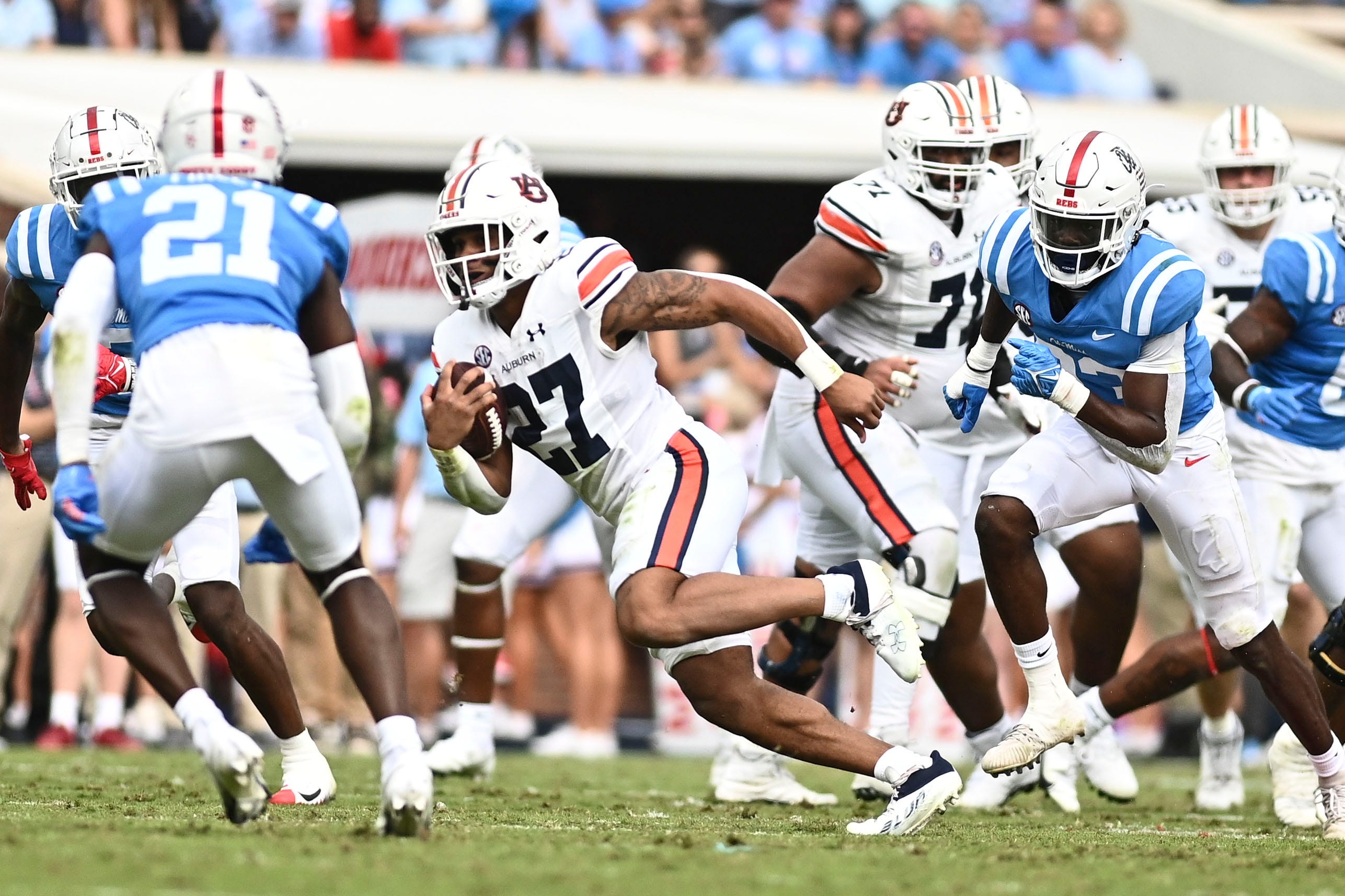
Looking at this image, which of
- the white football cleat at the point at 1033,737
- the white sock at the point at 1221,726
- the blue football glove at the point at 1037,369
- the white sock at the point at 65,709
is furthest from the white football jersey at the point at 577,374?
the white sock at the point at 65,709

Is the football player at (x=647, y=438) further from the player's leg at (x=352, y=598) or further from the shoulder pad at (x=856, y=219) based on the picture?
the shoulder pad at (x=856, y=219)

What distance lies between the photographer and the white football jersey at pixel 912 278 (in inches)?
244

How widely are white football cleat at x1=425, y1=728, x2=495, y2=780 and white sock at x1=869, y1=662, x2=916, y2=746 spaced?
1454mm

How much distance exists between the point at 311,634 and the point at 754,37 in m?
5.39

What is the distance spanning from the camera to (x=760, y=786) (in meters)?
6.52

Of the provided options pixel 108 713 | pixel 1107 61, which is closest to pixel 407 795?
pixel 108 713

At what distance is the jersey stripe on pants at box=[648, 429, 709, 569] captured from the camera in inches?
199

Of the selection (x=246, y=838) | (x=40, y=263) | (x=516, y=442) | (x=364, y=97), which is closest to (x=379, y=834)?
(x=246, y=838)

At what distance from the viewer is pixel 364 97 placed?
411 inches

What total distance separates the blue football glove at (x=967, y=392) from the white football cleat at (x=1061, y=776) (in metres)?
1.45

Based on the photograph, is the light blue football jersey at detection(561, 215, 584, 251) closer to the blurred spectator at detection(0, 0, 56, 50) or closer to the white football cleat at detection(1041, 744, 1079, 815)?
the white football cleat at detection(1041, 744, 1079, 815)

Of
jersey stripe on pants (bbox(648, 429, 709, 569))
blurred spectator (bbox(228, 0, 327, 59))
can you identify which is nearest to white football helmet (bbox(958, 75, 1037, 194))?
jersey stripe on pants (bbox(648, 429, 709, 569))

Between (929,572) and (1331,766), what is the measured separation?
1.36m

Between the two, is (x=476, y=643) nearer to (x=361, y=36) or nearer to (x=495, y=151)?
(x=495, y=151)
